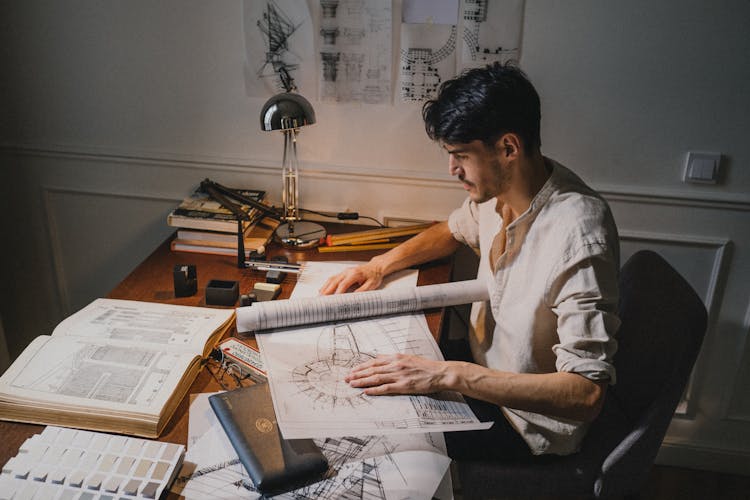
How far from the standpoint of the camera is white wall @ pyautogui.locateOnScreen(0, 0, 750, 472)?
5.67 feet

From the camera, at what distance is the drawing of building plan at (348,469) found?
920 mm

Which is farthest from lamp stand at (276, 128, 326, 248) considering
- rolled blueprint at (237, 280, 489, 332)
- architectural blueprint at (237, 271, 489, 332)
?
rolled blueprint at (237, 280, 489, 332)

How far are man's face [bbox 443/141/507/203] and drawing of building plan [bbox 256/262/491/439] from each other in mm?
310

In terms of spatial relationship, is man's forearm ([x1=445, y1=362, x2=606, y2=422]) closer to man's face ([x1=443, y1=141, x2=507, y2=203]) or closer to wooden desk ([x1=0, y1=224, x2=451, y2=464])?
wooden desk ([x1=0, y1=224, x2=451, y2=464])

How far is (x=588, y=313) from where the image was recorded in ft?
3.54

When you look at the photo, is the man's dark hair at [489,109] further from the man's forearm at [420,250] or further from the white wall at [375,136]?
the white wall at [375,136]

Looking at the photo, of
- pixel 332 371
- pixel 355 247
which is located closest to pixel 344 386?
pixel 332 371

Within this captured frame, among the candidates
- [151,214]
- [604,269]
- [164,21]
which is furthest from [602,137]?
[151,214]

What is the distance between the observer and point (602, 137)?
1818 mm

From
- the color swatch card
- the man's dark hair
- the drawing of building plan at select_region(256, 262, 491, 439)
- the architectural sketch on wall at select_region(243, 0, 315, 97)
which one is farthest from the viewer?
the architectural sketch on wall at select_region(243, 0, 315, 97)

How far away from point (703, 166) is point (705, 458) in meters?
1.04

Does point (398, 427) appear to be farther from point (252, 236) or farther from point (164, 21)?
point (164, 21)

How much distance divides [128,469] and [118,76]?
142cm

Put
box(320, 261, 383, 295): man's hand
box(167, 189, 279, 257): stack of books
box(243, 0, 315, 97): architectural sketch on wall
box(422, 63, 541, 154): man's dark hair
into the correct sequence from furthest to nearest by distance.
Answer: box(243, 0, 315, 97): architectural sketch on wall, box(167, 189, 279, 257): stack of books, box(320, 261, 383, 295): man's hand, box(422, 63, 541, 154): man's dark hair
